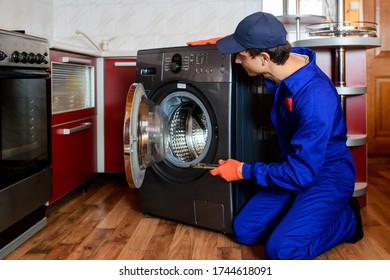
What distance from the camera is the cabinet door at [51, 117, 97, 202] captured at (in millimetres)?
2969

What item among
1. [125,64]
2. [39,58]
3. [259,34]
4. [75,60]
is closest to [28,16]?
[125,64]

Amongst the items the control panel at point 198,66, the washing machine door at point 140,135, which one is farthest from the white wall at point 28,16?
the washing machine door at point 140,135

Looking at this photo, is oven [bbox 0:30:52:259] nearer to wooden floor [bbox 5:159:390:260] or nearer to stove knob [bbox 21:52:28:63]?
stove knob [bbox 21:52:28:63]

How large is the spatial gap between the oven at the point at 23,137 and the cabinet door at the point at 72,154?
0.28m

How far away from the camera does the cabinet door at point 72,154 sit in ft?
9.74

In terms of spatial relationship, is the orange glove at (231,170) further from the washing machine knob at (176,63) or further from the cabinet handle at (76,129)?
the cabinet handle at (76,129)

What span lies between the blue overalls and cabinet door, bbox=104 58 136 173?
4.84ft

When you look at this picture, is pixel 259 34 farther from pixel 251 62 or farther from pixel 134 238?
pixel 134 238

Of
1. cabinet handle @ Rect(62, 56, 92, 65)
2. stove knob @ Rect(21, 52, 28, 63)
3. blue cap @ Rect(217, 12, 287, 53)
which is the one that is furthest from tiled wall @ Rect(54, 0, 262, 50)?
blue cap @ Rect(217, 12, 287, 53)

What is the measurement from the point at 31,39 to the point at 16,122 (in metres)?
0.40

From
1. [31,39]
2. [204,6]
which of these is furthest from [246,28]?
[204,6]

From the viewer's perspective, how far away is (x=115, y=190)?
3.61 m

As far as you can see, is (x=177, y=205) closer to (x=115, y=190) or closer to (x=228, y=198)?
(x=228, y=198)

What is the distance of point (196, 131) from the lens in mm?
2781
